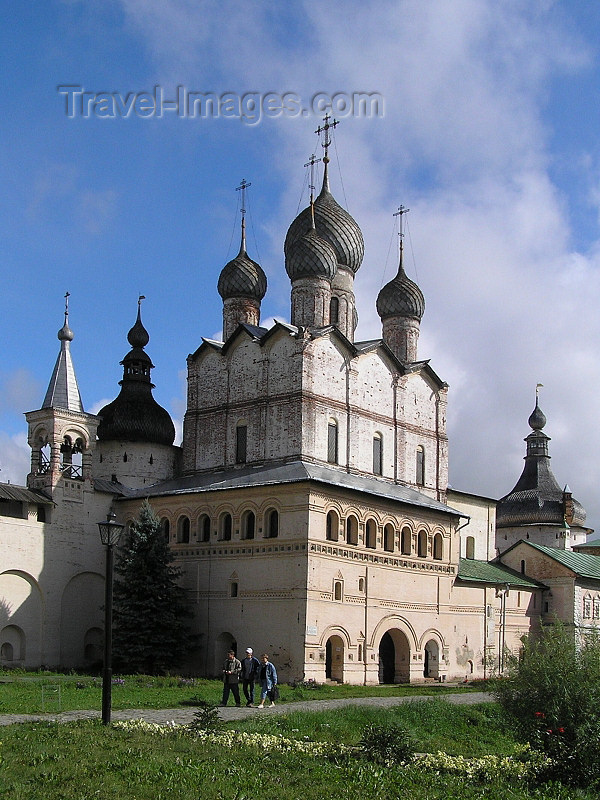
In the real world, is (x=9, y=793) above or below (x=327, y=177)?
below

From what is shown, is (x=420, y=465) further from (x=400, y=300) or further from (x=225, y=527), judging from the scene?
(x=225, y=527)

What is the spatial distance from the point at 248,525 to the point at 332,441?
12.6 ft

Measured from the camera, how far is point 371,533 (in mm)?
26609

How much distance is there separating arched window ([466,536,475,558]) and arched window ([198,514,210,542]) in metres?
13.2

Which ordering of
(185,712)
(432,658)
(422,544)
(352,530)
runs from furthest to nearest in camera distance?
(422,544)
(432,658)
(352,530)
(185,712)

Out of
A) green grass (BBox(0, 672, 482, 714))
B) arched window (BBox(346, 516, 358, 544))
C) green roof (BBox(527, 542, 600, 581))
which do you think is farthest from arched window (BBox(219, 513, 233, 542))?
green roof (BBox(527, 542, 600, 581))

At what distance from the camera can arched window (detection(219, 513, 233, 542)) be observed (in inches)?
1038

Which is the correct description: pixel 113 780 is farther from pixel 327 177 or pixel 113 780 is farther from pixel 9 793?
pixel 327 177

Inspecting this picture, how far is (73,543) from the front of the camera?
27062 mm

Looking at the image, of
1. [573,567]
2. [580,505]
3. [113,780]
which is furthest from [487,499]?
[113,780]

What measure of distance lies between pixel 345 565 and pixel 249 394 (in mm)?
6291

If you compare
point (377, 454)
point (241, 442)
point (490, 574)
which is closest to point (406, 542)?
A: point (377, 454)

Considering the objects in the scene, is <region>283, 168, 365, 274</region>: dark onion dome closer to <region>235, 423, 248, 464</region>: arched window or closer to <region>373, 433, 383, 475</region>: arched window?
<region>373, 433, 383, 475</region>: arched window

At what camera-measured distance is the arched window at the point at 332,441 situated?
27906 mm
